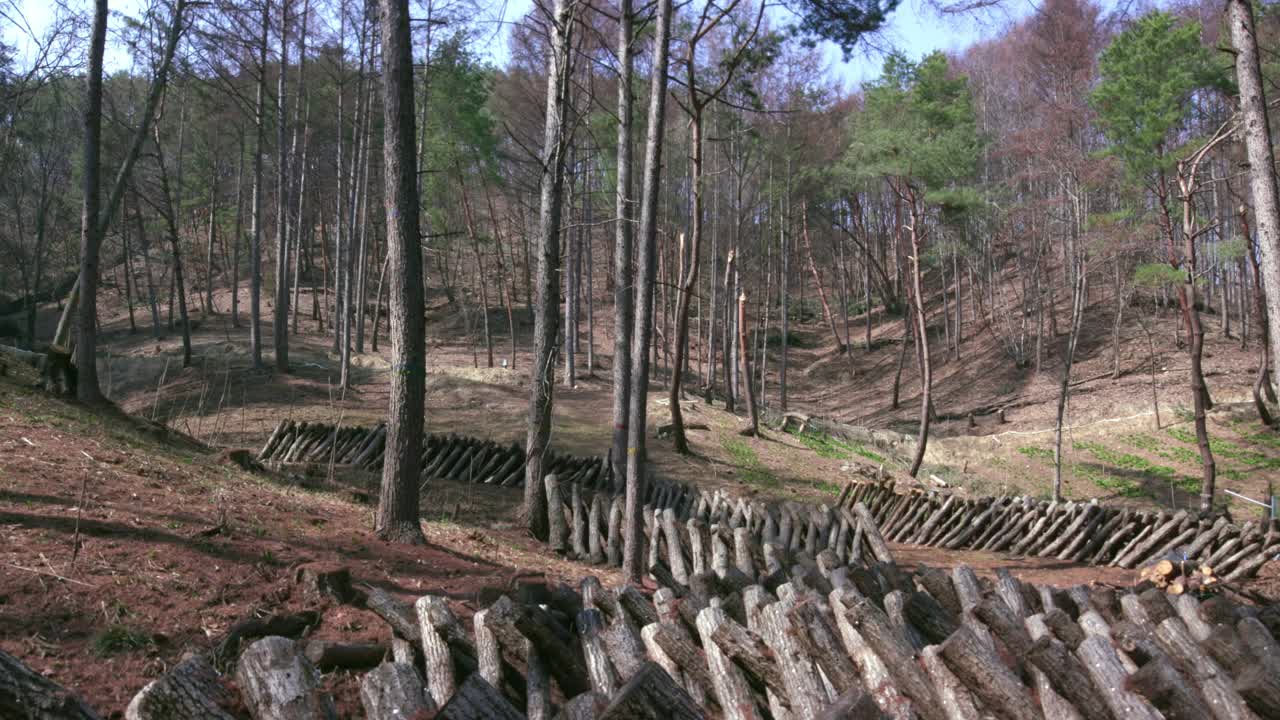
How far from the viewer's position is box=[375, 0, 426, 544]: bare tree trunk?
6582 mm

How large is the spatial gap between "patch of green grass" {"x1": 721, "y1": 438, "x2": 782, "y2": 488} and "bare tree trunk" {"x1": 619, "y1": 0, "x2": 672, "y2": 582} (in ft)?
26.0

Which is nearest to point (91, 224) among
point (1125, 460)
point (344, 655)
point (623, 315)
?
point (623, 315)

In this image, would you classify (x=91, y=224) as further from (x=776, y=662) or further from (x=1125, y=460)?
(x=1125, y=460)

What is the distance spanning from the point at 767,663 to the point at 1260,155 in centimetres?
679

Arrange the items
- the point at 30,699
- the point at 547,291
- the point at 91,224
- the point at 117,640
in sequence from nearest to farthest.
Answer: the point at 30,699 → the point at 117,640 → the point at 547,291 → the point at 91,224

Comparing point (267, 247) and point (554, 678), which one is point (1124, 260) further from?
point (267, 247)

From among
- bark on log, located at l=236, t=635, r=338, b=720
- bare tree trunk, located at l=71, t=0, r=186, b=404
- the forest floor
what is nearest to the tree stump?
bark on log, located at l=236, t=635, r=338, b=720

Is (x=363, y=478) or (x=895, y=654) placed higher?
(x=895, y=654)

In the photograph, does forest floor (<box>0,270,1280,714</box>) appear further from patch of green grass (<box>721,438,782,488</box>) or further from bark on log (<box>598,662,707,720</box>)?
bark on log (<box>598,662,707,720</box>)

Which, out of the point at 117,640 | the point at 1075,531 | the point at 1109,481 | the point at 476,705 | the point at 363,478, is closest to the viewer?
the point at 476,705

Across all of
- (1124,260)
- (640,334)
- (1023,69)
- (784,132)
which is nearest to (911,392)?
(1124,260)

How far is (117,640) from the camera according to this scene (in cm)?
363

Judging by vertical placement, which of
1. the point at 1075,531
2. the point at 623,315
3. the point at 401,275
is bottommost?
the point at 1075,531

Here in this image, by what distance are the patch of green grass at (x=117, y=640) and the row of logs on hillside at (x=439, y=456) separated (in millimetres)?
6990
